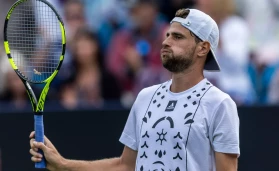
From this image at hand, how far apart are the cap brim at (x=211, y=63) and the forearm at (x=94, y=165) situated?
855 millimetres

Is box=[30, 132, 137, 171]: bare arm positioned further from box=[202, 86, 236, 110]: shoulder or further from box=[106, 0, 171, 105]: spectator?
box=[106, 0, 171, 105]: spectator

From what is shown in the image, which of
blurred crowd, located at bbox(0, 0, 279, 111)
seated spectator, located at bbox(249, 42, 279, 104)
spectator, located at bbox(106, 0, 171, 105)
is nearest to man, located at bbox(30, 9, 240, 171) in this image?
blurred crowd, located at bbox(0, 0, 279, 111)

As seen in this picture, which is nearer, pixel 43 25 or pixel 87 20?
pixel 43 25

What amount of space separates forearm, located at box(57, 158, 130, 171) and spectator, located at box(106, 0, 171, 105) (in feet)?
13.3

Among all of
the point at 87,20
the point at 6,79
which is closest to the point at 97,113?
the point at 6,79

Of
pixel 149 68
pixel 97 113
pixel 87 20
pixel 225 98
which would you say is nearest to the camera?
pixel 225 98

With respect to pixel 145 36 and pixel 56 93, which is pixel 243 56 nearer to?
pixel 145 36

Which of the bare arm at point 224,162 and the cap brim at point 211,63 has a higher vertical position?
the cap brim at point 211,63

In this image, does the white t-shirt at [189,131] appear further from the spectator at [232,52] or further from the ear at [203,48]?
the spectator at [232,52]

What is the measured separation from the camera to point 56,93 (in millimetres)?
9398

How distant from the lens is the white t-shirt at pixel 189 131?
4.62 meters

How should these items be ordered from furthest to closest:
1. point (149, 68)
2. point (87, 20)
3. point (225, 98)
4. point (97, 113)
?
point (87, 20)
point (149, 68)
point (97, 113)
point (225, 98)

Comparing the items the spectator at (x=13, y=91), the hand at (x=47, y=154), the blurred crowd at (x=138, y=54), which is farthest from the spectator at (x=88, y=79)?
the hand at (x=47, y=154)

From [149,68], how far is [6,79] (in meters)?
1.70
